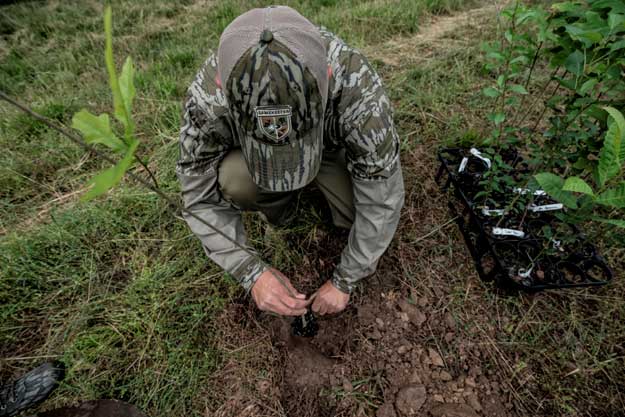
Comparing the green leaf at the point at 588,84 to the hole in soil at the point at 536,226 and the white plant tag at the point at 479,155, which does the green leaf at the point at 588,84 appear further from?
the hole in soil at the point at 536,226

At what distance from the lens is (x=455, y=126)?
7.38 feet

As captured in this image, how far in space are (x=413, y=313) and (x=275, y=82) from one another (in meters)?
1.22

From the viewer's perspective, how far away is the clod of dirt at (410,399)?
1372mm

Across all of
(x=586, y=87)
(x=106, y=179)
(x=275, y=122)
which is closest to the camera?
(x=106, y=179)

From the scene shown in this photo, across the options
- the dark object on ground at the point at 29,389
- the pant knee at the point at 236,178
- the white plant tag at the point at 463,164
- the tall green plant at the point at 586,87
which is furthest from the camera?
the white plant tag at the point at 463,164

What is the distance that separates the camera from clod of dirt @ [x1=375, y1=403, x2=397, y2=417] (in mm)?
1374

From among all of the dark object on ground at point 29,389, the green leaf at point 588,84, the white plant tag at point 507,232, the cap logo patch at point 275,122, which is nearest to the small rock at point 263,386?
the dark object on ground at point 29,389

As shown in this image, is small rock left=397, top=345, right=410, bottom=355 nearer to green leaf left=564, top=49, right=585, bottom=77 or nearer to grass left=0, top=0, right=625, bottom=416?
grass left=0, top=0, right=625, bottom=416

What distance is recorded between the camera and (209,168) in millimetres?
1477

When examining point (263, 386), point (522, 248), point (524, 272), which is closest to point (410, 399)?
point (263, 386)

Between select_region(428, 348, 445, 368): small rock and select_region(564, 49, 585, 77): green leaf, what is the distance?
1.20m

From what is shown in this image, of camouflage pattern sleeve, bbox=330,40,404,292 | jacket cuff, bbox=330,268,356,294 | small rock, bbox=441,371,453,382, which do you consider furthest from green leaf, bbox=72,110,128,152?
small rock, bbox=441,371,453,382

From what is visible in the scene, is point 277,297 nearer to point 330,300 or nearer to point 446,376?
point 330,300

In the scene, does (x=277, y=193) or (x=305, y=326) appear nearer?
(x=305, y=326)
